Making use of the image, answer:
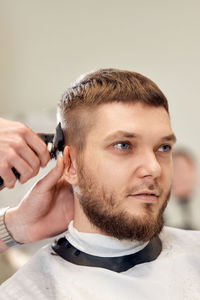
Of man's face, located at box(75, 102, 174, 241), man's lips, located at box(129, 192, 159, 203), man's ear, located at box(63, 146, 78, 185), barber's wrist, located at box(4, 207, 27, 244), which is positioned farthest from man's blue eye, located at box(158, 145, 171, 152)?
barber's wrist, located at box(4, 207, 27, 244)

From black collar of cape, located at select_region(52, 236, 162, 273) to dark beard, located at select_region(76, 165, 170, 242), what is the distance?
94 mm

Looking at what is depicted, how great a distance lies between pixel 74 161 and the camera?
1.71 metres

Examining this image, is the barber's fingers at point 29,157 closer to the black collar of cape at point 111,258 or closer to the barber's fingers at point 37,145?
the barber's fingers at point 37,145

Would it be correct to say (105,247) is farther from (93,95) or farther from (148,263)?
(93,95)

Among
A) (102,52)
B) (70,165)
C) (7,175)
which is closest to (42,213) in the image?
(70,165)

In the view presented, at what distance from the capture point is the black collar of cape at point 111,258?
158 cm

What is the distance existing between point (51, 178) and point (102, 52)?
197cm

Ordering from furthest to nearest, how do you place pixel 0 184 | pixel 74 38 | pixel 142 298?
1. pixel 74 38
2. pixel 0 184
3. pixel 142 298

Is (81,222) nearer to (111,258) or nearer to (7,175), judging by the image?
(111,258)

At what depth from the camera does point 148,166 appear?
58.9 inches

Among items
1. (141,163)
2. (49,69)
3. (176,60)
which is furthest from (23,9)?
(141,163)

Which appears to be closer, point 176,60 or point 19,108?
point 176,60

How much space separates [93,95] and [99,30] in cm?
196

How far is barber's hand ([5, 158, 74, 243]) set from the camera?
183 centimetres
